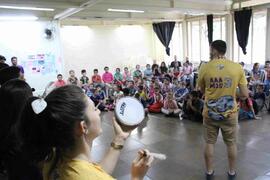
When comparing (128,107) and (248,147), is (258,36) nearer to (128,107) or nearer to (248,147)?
(248,147)

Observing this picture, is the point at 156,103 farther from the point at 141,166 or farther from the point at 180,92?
the point at 141,166

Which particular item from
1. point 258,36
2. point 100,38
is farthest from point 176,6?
point 100,38

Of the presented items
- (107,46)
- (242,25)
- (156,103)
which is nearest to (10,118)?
(156,103)

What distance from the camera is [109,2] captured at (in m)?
7.32

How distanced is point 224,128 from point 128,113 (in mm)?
1741

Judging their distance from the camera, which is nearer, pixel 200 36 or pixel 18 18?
pixel 18 18

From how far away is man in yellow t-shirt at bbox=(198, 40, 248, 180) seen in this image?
8.28 ft

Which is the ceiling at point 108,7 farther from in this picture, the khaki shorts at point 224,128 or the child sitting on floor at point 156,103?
the khaki shorts at point 224,128

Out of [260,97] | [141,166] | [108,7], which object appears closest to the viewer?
[141,166]

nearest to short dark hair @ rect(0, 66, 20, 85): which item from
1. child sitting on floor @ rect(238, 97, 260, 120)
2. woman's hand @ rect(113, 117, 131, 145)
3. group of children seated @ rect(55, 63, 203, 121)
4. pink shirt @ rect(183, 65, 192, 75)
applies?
woman's hand @ rect(113, 117, 131, 145)

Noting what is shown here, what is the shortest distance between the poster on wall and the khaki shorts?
21.9 ft

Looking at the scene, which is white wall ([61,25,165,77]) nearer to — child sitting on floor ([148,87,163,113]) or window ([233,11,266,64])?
window ([233,11,266,64])

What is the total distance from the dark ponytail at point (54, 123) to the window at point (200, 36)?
986cm

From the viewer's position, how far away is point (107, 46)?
11352 millimetres
